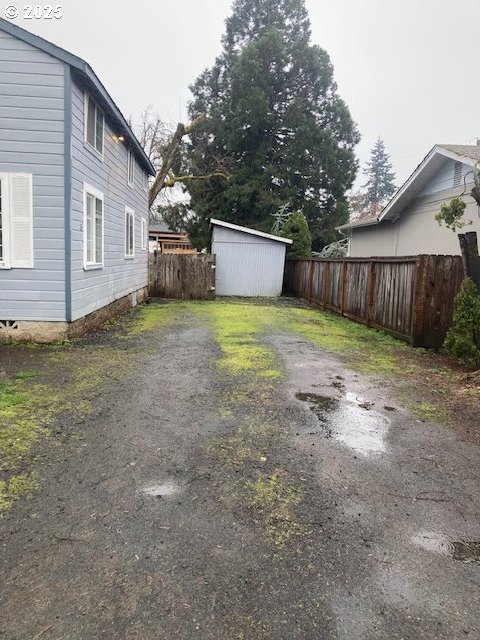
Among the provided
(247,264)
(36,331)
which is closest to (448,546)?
(36,331)

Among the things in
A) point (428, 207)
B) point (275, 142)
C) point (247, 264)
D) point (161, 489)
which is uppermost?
point (275, 142)

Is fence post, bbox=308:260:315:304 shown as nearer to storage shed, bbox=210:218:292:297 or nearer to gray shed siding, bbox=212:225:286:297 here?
storage shed, bbox=210:218:292:297

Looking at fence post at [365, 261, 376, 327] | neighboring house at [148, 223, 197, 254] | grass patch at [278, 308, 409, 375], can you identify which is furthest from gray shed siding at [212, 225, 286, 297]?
neighboring house at [148, 223, 197, 254]

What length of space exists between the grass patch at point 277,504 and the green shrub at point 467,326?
14.1 ft

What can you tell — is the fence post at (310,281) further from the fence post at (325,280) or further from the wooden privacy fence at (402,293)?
the wooden privacy fence at (402,293)

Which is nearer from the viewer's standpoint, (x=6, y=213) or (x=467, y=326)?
(x=467, y=326)

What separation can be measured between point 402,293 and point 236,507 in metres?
6.55

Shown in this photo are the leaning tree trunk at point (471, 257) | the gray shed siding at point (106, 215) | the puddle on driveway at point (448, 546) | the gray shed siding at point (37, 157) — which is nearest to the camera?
the puddle on driveway at point (448, 546)

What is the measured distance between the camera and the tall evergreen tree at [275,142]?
1020 inches

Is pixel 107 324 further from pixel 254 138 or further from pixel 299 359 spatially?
pixel 254 138

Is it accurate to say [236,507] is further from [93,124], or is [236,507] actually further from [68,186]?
[93,124]

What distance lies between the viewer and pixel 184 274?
17094 mm

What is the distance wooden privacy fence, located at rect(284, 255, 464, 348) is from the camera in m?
7.40

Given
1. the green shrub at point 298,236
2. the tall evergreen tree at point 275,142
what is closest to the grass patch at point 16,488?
the green shrub at point 298,236
